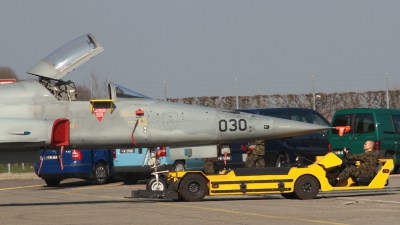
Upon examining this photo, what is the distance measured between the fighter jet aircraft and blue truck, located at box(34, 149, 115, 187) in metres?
7.31

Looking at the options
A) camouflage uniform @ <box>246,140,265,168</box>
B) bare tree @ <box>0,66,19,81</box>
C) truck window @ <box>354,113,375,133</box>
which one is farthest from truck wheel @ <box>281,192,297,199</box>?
bare tree @ <box>0,66,19,81</box>

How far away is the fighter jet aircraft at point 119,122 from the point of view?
571 inches

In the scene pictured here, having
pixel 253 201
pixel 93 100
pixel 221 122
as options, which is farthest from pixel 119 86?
Result: pixel 253 201

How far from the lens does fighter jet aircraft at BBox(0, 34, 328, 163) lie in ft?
47.6

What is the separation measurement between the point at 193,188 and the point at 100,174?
8.88 meters

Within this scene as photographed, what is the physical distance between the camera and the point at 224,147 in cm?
1511

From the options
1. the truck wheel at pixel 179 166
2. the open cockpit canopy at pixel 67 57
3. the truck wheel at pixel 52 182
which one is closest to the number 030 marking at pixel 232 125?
the open cockpit canopy at pixel 67 57

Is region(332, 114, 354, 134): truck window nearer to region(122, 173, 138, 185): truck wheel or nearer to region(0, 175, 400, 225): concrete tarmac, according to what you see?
region(122, 173, 138, 185): truck wheel

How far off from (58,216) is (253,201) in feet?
13.1

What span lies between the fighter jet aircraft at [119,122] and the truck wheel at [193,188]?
2.15ft

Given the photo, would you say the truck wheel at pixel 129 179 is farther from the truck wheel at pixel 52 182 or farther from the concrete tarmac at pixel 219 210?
the concrete tarmac at pixel 219 210

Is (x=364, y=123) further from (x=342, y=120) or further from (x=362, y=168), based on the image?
(x=362, y=168)

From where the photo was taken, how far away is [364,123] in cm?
2380

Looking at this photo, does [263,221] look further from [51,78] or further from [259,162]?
[259,162]
